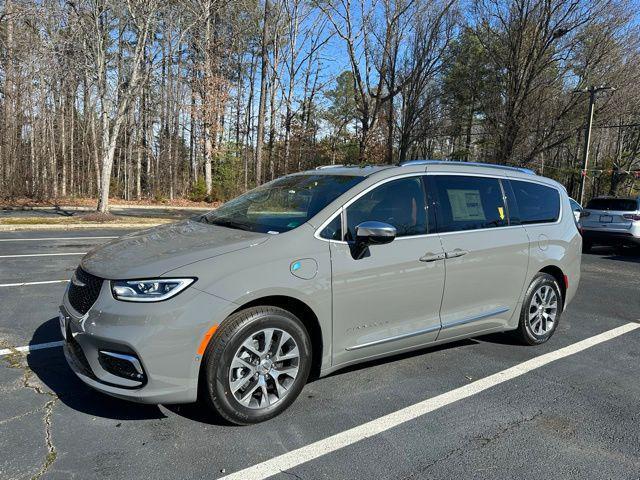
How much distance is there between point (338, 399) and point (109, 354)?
64.4 inches

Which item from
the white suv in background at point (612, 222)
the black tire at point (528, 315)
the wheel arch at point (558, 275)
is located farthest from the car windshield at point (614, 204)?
the black tire at point (528, 315)

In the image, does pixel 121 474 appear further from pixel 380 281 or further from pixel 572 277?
pixel 572 277

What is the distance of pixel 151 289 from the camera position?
279cm

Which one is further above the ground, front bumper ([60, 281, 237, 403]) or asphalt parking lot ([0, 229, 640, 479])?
front bumper ([60, 281, 237, 403])

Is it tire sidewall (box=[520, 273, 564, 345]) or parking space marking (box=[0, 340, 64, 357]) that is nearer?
parking space marking (box=[0, 340, 64, 357])

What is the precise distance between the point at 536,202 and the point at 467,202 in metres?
1.17

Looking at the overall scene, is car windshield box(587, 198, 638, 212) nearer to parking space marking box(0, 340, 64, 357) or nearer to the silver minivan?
the silver minivan

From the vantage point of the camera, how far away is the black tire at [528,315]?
461cm

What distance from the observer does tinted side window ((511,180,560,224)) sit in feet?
15.4

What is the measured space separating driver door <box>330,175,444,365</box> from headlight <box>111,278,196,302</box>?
104cm

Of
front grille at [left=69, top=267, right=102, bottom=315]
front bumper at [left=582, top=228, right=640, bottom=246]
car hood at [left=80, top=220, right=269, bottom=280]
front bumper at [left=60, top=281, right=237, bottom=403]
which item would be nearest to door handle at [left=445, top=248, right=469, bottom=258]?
car hood at [left=80, top=220, right=269, bottom=280]

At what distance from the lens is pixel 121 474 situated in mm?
2516

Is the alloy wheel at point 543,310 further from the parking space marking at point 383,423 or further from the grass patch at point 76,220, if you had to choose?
the grass patch at point 76,220

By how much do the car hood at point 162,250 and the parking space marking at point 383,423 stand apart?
1273 millimetres
